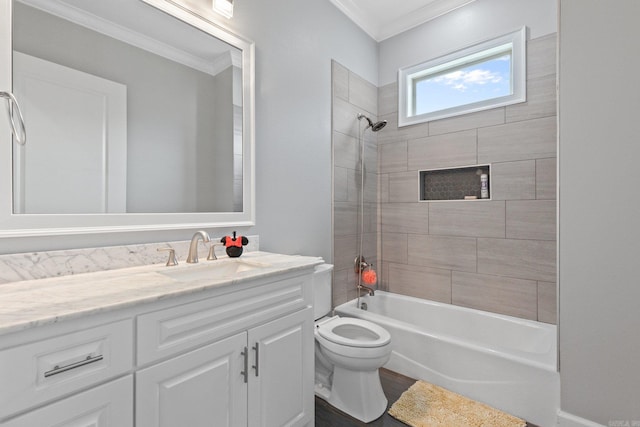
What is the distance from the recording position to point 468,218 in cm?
252

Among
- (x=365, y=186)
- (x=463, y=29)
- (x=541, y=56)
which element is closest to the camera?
(x=541, y=56)

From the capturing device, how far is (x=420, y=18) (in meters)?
2.72

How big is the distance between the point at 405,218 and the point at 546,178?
1.12 metres

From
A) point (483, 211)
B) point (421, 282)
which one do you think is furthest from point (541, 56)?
point (421, 282)

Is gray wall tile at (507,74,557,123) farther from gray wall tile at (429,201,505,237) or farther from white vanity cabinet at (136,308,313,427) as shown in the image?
white vanity cabinet at (136,308,313,427)

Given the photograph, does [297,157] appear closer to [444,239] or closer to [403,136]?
[403,136]

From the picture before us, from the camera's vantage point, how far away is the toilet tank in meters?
2.08

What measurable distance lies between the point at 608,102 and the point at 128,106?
227 cm

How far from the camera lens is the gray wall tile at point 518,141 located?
85.0 inches

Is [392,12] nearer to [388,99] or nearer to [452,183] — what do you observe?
[388,99]

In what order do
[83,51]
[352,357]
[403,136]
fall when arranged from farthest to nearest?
1. [403,136]
2. [352,357]
3. [83,51]

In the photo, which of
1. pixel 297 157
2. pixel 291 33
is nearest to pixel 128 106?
pixel 297 157

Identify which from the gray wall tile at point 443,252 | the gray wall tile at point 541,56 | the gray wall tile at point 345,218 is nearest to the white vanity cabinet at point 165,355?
the gray wall tile at point 345,218

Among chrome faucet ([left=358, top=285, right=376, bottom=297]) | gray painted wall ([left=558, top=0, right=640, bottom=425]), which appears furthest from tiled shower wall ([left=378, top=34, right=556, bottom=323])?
gray painted wall ([left=558, top=0, right=640, bottom=425])
